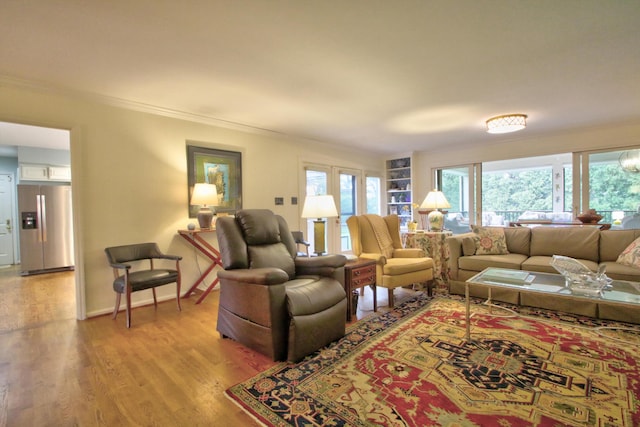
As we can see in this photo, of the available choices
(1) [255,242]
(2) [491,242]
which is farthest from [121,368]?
(2) [491,242]

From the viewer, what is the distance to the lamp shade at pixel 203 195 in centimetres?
356

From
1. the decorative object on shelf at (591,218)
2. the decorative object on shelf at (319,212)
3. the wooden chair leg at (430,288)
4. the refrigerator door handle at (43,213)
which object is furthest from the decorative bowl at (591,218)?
the refrigerator door handle at (43,213)

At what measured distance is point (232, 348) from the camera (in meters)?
2.33

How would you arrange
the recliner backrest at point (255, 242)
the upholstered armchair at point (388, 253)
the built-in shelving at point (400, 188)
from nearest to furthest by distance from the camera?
the recliner backrest at point (255, 242) → the upholstered armchair at point (388, 253) → the built-in shelving at point (400, 188)

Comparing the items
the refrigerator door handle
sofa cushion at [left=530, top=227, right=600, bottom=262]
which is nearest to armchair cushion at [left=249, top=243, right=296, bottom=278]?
sofa cushion at [left=530, top=227, right=600, bottom=262]

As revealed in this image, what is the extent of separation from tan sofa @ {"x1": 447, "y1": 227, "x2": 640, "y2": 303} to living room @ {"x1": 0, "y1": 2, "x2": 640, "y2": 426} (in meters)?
1.55

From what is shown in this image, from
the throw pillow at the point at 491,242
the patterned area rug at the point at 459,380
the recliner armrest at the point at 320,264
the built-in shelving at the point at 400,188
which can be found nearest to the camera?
the patterned area rug at the point at 459,380

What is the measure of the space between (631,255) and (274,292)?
3585 millimetres

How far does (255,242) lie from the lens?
267 cm

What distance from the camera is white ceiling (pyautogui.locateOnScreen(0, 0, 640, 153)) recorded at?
71.9 inches

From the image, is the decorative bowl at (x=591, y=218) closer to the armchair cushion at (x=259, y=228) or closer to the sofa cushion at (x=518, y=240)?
the sofa cushion at (x=518, y=240)

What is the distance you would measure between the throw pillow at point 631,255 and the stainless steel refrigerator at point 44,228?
8287 mm

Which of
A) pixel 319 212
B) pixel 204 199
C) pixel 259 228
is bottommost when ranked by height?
pixel 259 228

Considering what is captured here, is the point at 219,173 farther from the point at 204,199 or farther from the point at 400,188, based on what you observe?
the point at 400,188
